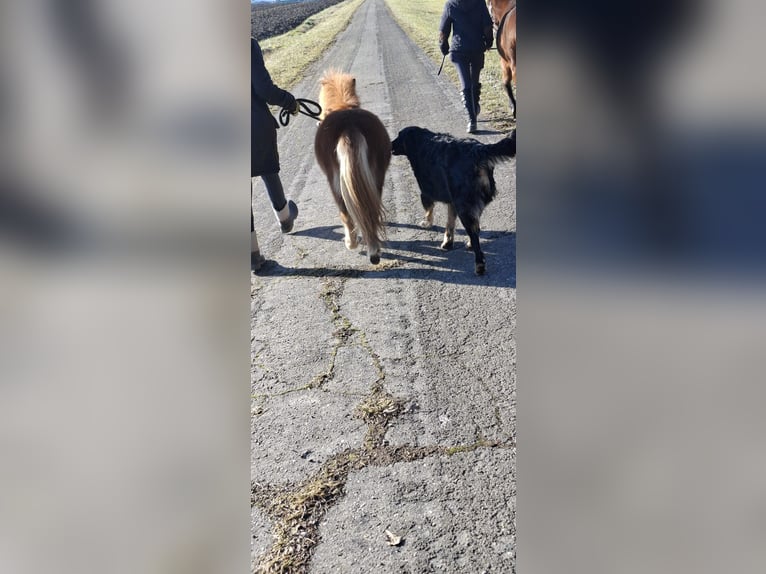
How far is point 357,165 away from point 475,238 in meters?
1.03

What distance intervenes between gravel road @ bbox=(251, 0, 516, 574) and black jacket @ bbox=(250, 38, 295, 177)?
83 centimetres

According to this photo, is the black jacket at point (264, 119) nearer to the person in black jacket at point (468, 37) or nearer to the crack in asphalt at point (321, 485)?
the crack in asphalt at point (321, 485)

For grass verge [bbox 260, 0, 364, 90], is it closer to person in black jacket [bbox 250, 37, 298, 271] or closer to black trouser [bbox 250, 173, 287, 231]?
black trouser [bbox 250, 173, 287, 231]

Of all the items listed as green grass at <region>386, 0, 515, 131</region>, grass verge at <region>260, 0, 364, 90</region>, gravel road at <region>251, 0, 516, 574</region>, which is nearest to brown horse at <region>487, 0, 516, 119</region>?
green grass at <region>386, 0, 515, 131</region>

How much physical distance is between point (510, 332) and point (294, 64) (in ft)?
46.5

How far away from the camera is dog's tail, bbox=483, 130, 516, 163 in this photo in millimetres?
3439

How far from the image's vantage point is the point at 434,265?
445 cm

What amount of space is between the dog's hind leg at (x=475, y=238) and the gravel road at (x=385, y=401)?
0.08 meters

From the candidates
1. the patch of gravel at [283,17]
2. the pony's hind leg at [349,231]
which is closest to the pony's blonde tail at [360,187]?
the pony's hind leg at [349,231]

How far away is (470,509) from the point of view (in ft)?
7.29

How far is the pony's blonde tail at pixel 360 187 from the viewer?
13.3 ft

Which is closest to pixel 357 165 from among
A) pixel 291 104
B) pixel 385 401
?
pixel 291 104

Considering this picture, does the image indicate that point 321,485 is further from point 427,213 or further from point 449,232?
point 427,213
